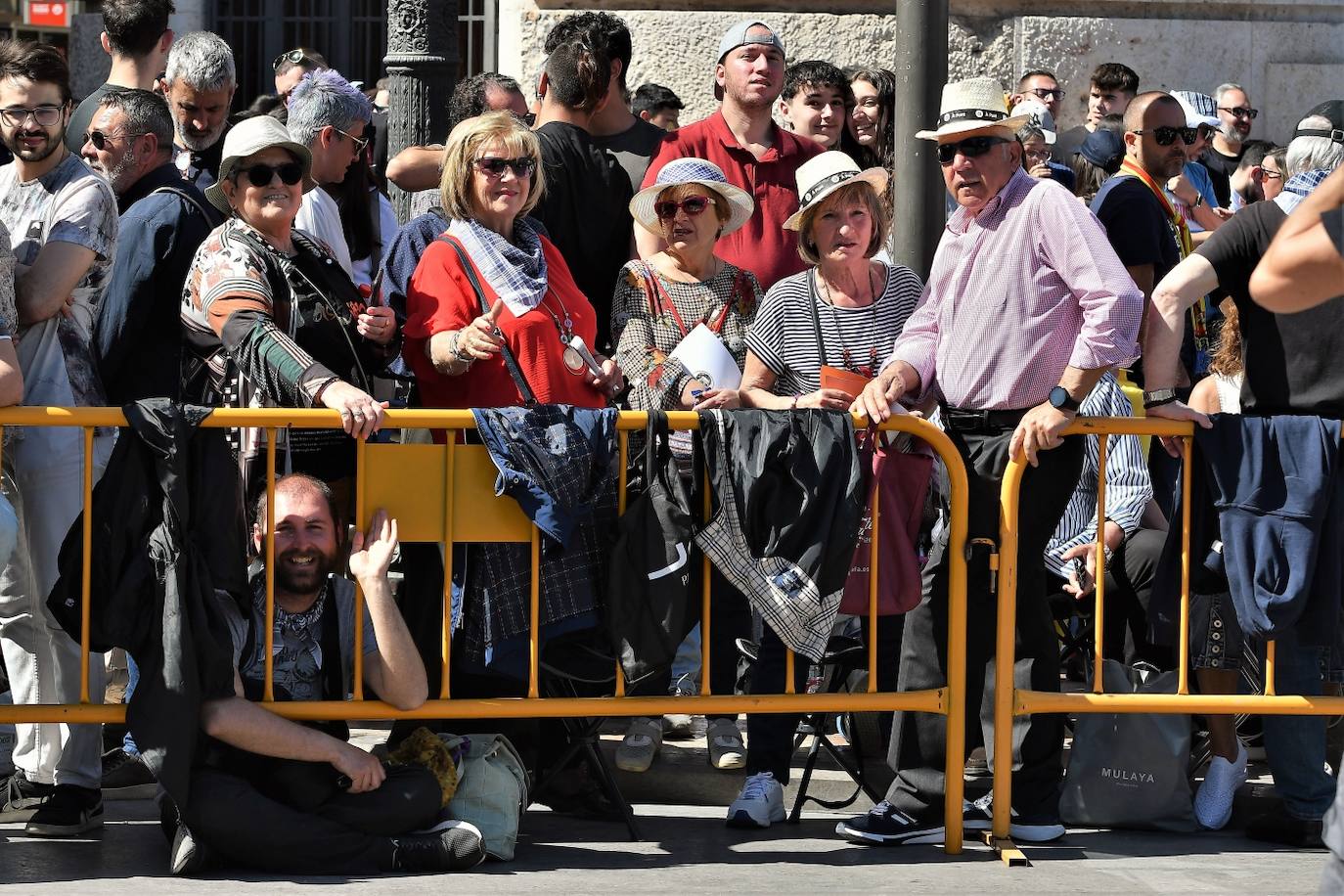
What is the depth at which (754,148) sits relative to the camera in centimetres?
696

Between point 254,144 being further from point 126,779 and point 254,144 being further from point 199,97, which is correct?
point 126,779

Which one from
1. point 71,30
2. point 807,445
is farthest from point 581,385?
point 71,30

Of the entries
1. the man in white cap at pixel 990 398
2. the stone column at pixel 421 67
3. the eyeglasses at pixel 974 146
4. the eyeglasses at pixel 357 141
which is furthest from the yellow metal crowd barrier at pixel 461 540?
Answer: the stone column at pixel 421 67

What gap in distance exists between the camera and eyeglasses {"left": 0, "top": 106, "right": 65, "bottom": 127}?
18.5ft

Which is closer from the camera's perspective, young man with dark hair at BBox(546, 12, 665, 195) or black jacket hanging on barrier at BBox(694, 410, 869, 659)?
black jacket hanging on barrier at BBox(694, 410, 869, 659)

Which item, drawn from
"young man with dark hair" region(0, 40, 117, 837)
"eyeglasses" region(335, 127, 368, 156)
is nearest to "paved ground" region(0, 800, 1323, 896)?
"young man with dark hair" region(0, 40, 117, 837)

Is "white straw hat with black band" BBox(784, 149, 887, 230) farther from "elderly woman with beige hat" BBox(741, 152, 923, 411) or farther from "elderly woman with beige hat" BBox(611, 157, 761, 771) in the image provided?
"elderly woman with beige hat" BBox(611, 157, 761, 771)

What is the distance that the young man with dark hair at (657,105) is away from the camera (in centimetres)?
877

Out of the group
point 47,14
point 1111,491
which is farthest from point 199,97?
point 47,14

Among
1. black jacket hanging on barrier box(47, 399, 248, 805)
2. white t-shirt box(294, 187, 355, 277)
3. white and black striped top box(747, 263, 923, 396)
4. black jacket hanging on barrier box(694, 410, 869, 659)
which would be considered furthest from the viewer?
white t-shirt box(294, 187, 355, 277)

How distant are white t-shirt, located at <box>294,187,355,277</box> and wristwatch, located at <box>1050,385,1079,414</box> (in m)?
2.51

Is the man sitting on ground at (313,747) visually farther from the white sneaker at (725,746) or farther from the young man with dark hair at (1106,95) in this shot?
the young man with dark hair at (1106,95)

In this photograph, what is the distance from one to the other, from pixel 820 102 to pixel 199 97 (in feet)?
8.18

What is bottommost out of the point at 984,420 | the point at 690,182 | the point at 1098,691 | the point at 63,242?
the point at 1098,691
